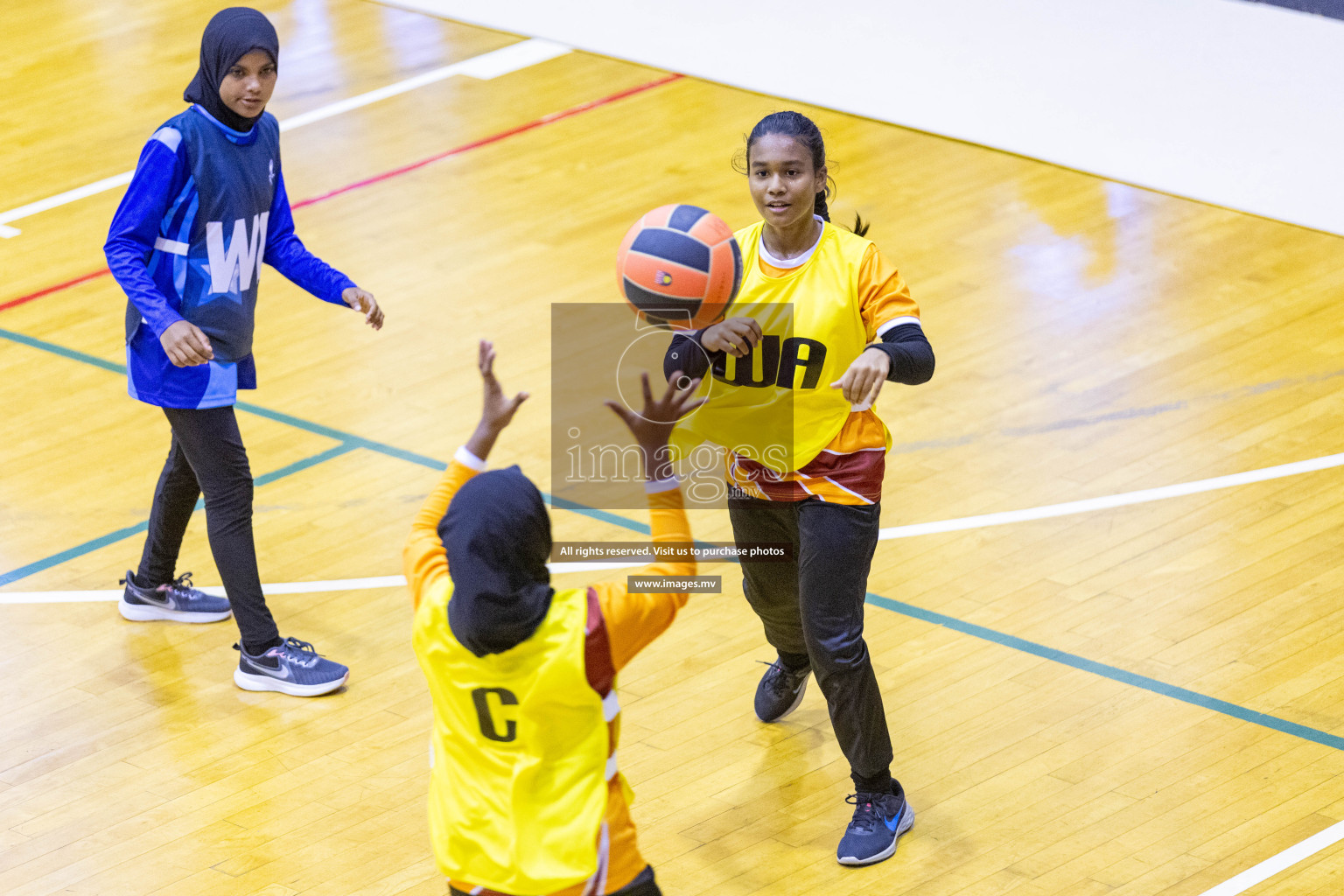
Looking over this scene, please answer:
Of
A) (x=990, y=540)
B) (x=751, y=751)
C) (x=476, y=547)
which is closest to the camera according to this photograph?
(x=476, y=547)

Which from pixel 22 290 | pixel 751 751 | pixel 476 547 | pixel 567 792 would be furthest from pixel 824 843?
pixel 22 290

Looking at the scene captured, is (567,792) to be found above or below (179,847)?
above

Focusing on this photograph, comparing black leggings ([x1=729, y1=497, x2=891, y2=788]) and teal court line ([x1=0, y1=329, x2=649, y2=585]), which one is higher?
black leggings ([x1=729, y1=497, x2=891, y2=788])

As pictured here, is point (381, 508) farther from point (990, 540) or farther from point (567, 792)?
point (567, 792)

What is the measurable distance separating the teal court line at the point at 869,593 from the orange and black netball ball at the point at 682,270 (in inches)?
71.0

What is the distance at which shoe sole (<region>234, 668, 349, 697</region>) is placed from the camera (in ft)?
18.6

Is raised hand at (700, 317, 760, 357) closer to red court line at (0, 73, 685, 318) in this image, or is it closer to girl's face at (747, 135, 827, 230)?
girl's face at (747, 135, 827, 230)

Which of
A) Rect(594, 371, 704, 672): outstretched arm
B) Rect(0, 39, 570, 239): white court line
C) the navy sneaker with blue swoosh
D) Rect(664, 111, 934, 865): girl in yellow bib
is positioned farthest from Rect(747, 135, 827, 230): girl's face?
Rect(0, 39, 570, 239): white court line

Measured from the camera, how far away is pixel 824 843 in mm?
4887

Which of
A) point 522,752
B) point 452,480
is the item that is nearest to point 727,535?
point 452,480

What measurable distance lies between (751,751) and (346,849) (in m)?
1.19

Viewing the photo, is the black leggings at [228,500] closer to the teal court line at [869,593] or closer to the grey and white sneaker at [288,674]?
the grey and white sneaker at [288,674]

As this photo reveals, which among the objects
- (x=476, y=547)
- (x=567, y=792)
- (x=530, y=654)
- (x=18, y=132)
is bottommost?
(x=18, y=132)

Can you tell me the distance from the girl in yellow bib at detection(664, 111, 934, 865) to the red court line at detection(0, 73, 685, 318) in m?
4.98
